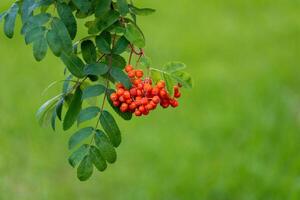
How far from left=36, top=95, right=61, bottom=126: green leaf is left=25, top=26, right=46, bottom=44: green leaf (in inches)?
14.2

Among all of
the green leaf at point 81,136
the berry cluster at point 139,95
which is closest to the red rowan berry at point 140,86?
the berry cluster at point 139,95

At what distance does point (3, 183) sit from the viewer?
162 inches

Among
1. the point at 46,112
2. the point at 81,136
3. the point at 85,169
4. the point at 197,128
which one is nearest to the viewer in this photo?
the point at 85,169

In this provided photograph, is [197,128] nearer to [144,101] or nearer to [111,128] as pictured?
[111,128]

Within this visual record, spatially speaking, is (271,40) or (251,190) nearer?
(251,190)

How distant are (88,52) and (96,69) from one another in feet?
0.23

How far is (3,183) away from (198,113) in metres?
1.79

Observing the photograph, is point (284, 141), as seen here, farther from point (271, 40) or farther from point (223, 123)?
point (271, 40)

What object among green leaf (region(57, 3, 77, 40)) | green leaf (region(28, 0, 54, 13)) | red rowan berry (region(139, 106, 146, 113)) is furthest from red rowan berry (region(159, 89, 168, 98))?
green leaf (region(28, 0, 54, 13))

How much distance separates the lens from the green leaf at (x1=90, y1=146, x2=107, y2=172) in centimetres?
218

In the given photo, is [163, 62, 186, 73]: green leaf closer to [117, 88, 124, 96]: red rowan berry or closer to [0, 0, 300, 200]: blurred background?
[117, 88, 124, 96]: red rowan berry

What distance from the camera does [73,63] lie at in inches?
82.4

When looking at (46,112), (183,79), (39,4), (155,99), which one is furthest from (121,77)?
(46,112)

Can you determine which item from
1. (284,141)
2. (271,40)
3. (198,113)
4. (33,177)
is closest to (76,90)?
(33,177)
